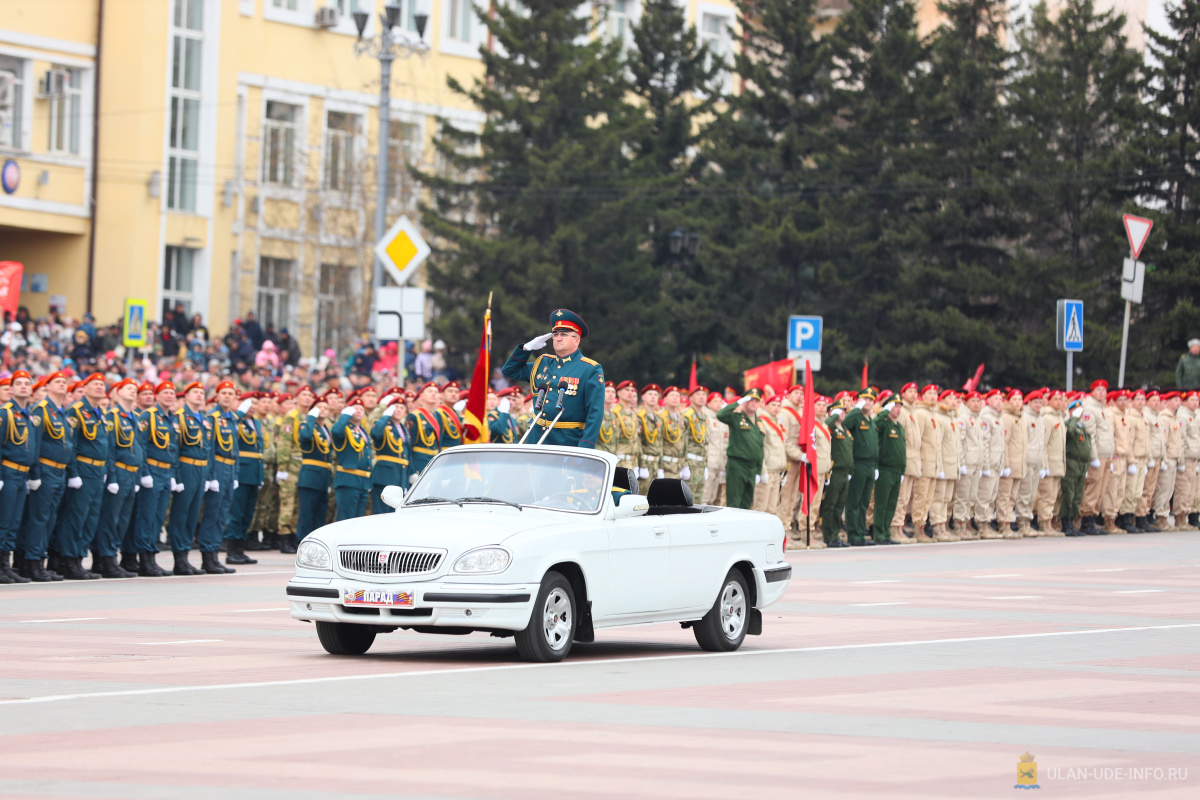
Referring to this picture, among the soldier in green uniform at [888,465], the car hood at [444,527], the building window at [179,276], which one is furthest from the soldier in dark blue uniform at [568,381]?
the building window at [179,276]

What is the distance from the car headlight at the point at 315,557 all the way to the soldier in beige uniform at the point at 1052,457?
21133 millimetres

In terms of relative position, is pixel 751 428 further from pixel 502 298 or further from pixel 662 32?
pixel 662 32

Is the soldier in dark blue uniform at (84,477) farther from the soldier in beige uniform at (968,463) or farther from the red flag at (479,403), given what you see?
the soldier in beige uniform at (968,463)

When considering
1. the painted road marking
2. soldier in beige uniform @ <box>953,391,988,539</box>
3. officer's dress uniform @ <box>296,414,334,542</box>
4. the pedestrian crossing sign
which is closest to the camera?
the painted road marking

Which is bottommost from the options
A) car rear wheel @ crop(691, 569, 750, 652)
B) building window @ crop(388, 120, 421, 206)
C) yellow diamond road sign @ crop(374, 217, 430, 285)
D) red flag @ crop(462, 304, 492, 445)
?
car rear wheel @ crop(691, 569, 750, 652)

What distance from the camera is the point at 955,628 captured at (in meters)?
16.6

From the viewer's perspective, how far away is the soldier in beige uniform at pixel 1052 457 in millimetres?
32281

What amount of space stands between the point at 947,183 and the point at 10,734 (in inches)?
1568

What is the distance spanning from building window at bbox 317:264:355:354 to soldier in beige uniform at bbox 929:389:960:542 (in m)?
27.1

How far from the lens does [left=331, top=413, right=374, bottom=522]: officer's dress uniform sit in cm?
2305

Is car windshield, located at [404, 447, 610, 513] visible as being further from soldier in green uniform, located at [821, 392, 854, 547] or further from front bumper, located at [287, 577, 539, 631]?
soldier in green uniform, located at [821, 392, 854, 547]

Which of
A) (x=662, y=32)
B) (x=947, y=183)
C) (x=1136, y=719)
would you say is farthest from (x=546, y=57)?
(x=1136, y=719)

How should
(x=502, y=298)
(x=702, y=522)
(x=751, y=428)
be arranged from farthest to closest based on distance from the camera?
(x=502, y=298) < (x=751, y=428) < (x=702, y=522)

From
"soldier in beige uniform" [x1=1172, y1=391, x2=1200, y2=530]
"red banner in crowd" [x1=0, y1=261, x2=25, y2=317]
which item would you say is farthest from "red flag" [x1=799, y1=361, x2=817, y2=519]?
"red banner in crowd" [x1=0, y1=261, x2=25, y2=317]
